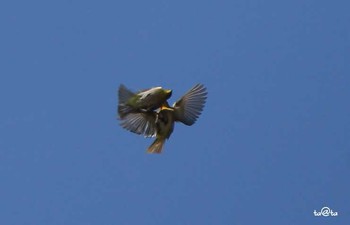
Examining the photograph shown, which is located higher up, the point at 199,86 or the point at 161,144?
the point at 199,86

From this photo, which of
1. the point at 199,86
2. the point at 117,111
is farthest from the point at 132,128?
the point at 199,86

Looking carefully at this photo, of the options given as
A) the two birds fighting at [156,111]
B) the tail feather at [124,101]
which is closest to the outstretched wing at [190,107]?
the two birds fighting at [156,111]

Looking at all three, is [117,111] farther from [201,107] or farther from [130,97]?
[201,107]

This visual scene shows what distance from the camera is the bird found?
2.21 meters

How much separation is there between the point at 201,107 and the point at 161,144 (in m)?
0.14

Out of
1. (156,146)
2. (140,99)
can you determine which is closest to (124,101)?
(140,99)

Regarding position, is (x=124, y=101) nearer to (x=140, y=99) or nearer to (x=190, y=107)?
(x=140, y=99)

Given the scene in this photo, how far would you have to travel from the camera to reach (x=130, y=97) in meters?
2.23

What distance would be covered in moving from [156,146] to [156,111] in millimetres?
89

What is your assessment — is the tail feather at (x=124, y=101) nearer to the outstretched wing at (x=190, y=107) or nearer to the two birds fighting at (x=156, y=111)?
the two birds fighting at (x=156, y=111)

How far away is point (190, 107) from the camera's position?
2262 millimetres

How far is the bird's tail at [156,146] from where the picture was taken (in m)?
2.28

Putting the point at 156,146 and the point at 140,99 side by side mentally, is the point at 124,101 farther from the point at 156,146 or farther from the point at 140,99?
the point at 156,146

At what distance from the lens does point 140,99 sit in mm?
2223
